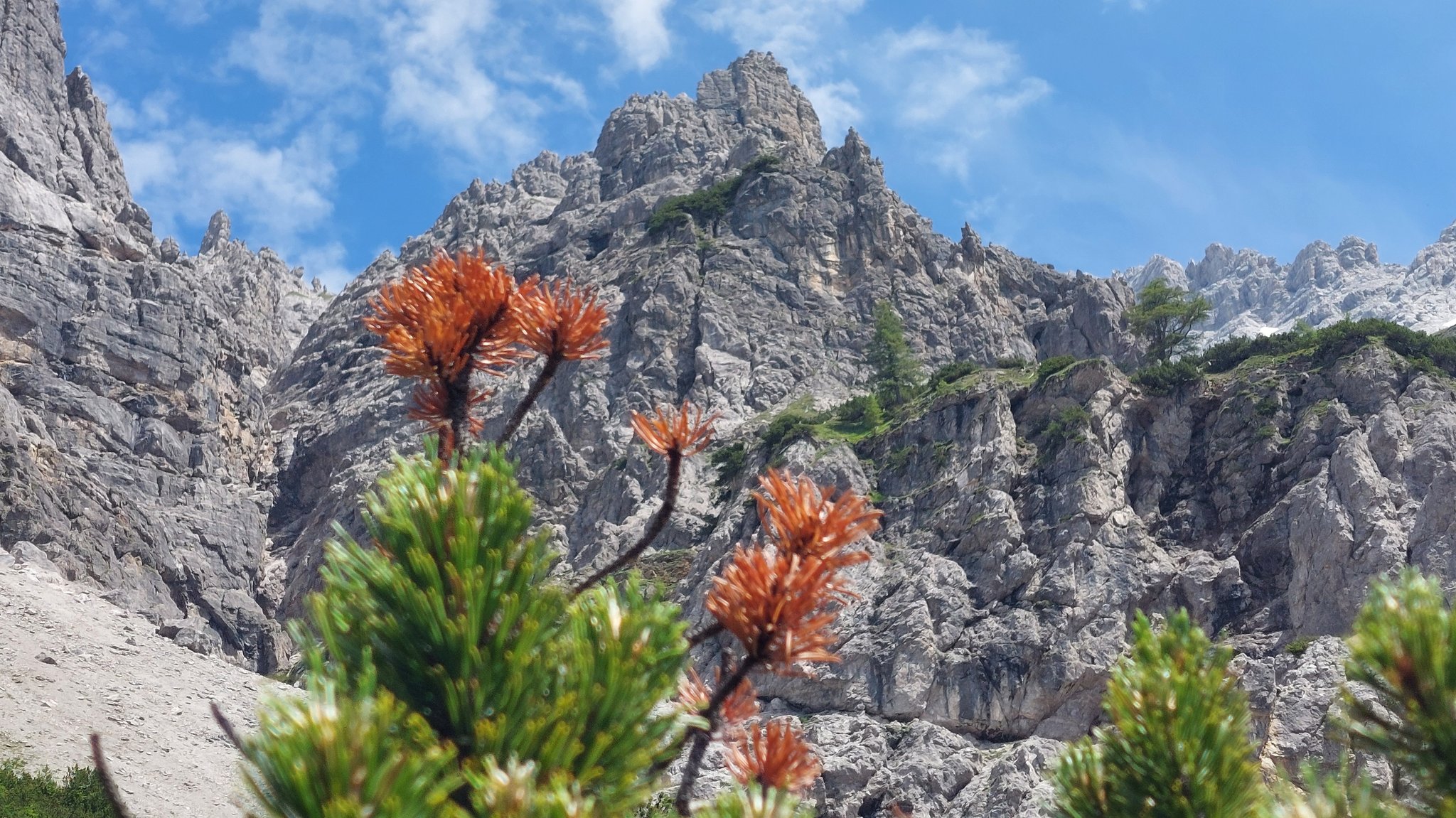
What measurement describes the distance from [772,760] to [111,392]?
8314cm

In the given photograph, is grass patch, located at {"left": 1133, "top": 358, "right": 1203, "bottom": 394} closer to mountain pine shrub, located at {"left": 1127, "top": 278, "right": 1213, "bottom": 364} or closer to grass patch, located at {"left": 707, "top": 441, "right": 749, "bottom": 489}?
mountain pine shrub, located at {"left": 1127, "top": 278, "right": 1213, "bottom": 364}

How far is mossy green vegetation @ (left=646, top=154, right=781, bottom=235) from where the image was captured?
9669 cm

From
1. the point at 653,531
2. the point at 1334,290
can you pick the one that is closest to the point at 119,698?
the point at 653,531

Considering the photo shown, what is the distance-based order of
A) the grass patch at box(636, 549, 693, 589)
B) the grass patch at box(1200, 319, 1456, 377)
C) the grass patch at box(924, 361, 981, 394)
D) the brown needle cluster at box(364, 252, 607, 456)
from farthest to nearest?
1. the grass patch at box(924, 361, 981, 394)
2. the grass patch at box(636, 549, 693, 589)
3. the grass patch at box(1200, 319, 1456, 377)
4. the brown needle cluster at box(364, 252, 607, 456)

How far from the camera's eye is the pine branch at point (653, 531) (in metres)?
5.07

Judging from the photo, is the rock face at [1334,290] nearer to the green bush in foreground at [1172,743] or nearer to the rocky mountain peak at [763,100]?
the rocky mountain peak at [763,100]

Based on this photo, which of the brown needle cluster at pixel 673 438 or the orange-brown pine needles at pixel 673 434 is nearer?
the brown needle cluster at pixel 673 438

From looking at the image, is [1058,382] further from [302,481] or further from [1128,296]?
[302,481]

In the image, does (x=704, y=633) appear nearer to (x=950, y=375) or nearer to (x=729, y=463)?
(x=729, y=463)

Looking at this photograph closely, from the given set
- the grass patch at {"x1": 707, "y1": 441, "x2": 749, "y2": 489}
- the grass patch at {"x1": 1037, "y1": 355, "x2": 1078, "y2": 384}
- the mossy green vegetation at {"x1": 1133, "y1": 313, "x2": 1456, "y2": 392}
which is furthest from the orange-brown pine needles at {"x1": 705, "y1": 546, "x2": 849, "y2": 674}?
the grass patch at {"x1": 707, "y1": 441, "x2": 749, "y2": 489}

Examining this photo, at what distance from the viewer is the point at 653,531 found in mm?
5176

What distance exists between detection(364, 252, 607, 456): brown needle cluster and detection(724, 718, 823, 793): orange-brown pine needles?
5.84ft

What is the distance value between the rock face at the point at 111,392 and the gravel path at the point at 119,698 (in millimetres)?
5034

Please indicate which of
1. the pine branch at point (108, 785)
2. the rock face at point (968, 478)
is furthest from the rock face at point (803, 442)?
the pine branch at point (108, 785)
